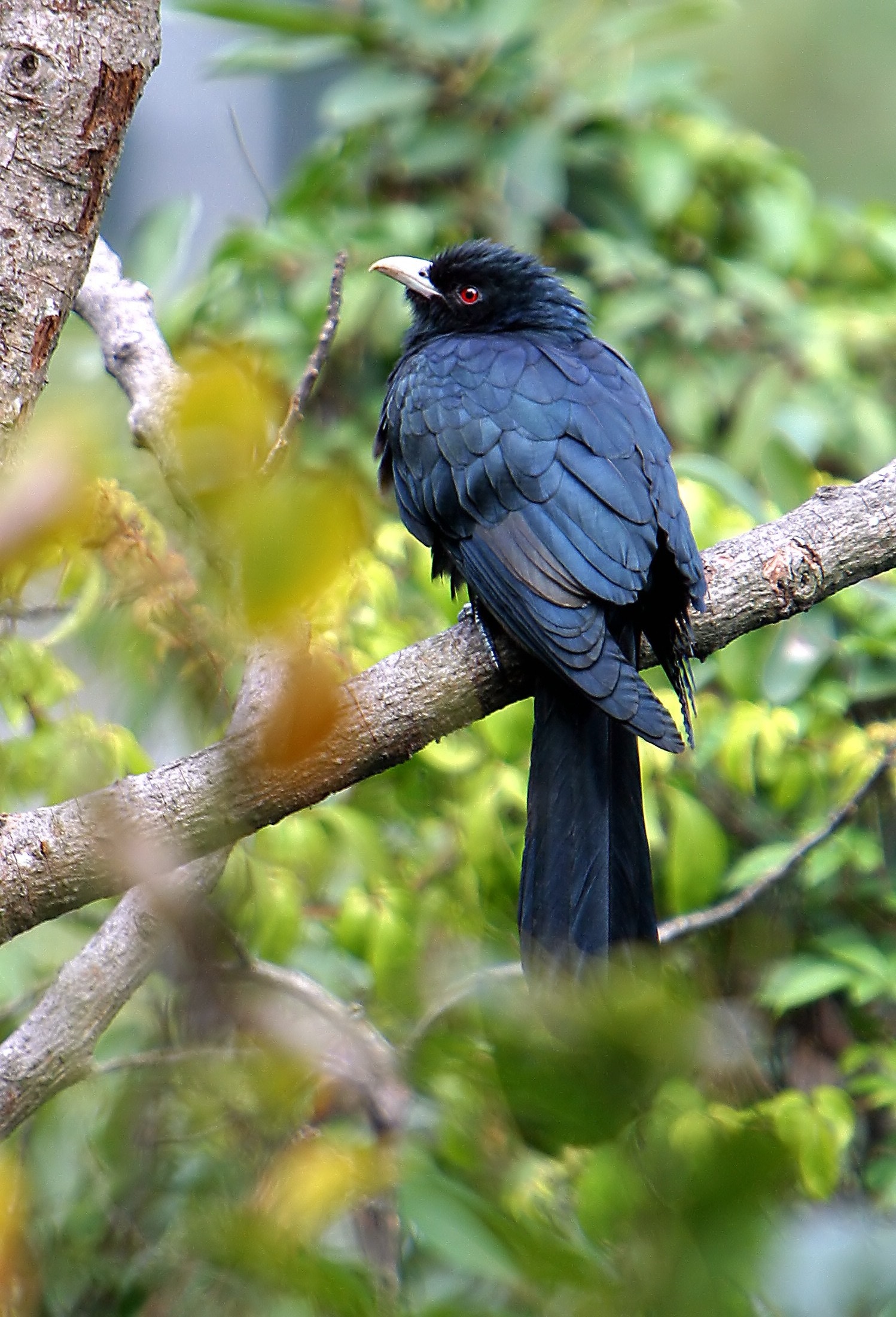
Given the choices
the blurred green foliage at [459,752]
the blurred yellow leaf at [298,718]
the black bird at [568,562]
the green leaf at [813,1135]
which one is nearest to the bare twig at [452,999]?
the blurred green foliage at [459,752]

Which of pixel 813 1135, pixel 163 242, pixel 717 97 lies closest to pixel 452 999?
pixel 813 1135

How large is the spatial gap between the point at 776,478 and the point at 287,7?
2.24 m

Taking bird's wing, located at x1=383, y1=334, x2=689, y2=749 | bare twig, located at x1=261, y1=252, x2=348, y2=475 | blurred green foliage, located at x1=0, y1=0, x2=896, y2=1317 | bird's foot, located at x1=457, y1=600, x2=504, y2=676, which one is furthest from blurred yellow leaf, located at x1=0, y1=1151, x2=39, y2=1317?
bird's foot, located at x1=457, y1=600, x2=504, y2=676

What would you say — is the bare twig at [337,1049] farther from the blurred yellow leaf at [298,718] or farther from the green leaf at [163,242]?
the green leaf at [163,242]

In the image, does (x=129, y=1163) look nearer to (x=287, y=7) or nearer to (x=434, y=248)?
(x=434, y=248)

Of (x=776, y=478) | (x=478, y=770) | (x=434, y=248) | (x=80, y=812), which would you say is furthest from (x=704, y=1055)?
(x=434, y=248)

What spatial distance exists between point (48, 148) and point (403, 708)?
91cm

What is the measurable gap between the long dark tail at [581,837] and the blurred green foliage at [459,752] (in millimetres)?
154

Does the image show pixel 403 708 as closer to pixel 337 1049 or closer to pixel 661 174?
pixel 337 1049

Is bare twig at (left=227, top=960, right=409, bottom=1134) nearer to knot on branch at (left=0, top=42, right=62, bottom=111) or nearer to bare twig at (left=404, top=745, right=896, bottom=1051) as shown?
knot on branch at (left=0, top=42, right=62, bottom=111)

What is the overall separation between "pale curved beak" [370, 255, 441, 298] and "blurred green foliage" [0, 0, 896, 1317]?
47 centimetres

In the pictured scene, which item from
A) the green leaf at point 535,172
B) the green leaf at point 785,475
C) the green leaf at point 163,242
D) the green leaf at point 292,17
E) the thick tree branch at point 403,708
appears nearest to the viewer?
the thick tree branch at point 403,708

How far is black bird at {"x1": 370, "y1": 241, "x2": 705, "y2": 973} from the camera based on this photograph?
2168 mm

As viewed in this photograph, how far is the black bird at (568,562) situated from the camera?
2168 millimetres
